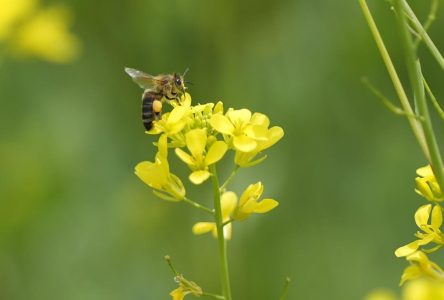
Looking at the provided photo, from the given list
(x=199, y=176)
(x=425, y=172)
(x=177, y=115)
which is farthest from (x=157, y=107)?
(x=425, y=172)

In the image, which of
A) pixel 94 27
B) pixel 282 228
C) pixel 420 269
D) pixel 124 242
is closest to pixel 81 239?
pixel 124 242

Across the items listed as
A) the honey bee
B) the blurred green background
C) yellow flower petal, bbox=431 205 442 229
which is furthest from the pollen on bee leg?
the blurred green background

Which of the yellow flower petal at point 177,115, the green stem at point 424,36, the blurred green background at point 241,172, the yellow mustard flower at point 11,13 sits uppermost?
the yellow mustard flower at point 11,13

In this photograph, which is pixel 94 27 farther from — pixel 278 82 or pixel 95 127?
pixel 278 82

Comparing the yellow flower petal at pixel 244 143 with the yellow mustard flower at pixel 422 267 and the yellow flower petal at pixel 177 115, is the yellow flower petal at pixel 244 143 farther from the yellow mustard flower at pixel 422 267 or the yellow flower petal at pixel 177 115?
the yellow mustard flower at pixel 422 267

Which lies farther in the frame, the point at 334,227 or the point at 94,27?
the point at 94,27

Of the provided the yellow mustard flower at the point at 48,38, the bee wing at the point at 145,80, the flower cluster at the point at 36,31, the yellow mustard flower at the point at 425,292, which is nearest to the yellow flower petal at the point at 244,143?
the yellow mustard flower at the point at 425,292

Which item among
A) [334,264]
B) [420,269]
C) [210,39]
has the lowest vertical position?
[334,264]
